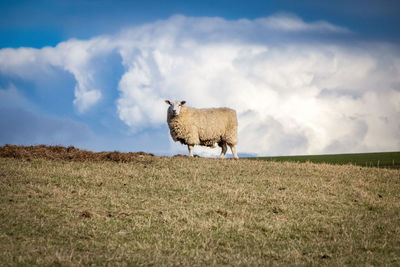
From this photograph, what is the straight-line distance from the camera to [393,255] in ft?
34.0

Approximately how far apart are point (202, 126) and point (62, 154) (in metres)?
8.07

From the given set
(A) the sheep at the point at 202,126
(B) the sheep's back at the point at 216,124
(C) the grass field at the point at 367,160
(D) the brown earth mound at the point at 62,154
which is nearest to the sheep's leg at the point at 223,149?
(A) the sheep at the point at 202,126

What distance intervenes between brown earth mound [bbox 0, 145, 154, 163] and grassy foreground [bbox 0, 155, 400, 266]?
0.71 m

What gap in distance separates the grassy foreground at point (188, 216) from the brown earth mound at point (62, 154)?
71 centimetres

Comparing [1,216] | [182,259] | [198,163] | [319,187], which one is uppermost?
[198,163]

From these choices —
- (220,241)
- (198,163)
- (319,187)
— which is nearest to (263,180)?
(319,187)

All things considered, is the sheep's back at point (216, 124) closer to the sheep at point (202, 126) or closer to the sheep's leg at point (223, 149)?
the sheep at point (202, 126)

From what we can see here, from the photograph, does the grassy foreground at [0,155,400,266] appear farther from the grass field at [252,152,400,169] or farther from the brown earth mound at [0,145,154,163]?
the grass field at [252,152,400,169]

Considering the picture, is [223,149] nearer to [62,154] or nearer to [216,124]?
[216,124]

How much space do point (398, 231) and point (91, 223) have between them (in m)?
8.61

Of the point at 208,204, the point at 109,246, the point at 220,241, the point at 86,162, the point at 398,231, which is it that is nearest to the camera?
the point at 109,246

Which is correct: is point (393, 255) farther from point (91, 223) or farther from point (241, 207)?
point (91, 223)

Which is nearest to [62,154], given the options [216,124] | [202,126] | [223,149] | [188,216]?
[202,126]

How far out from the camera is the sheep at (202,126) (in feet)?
81.4
